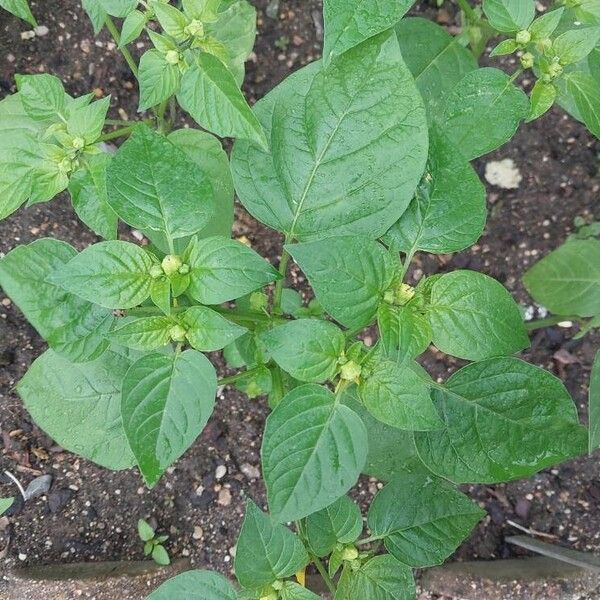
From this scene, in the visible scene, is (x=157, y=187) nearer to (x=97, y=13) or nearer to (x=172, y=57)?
(x=172, y=57)

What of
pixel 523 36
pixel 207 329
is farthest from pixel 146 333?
pixel 523 36

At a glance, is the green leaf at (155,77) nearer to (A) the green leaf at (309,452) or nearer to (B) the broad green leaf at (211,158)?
(B) the broad green leaf at (211,158)

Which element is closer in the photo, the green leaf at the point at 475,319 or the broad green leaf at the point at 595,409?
the green leaf at the point at 475,319

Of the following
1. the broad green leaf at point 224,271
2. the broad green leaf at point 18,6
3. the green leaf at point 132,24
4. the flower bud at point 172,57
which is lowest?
the broad green leaf at point 224,271

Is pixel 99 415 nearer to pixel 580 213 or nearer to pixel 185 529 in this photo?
pixel 185 529

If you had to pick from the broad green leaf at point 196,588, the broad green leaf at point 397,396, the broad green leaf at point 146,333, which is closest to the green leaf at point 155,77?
the broad green leaf at point 146,333

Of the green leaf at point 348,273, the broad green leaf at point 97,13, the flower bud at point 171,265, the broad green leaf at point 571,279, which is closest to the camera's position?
the green leaf at point 348,273

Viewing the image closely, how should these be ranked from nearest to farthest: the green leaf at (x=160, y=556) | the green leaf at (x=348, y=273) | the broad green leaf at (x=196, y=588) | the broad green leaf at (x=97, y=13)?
1. the green leaf at (x=348, y=273)
2. the broad green leaf at (x=196, y=588)
3. the broad green leaf at (x=97, y=13)
4. the green leaf at (x=160, y=556)

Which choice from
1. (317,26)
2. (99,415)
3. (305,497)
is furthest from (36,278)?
(317,26)
